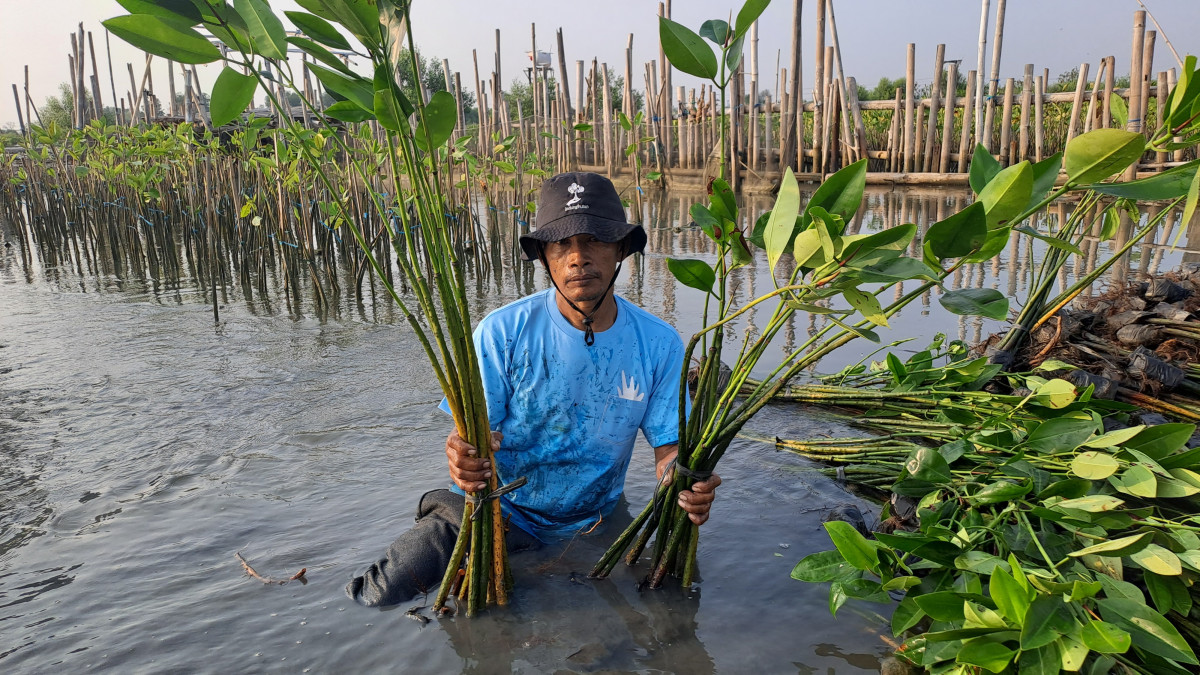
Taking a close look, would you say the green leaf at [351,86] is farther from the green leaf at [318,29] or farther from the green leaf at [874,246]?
the green leaf at [874,246]

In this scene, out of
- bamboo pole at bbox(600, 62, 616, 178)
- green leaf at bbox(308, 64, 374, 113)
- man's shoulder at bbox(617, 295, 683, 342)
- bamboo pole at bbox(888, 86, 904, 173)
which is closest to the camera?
green leaf at bbox(308, 64, 374, 113)

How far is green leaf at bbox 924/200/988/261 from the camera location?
134 centimetres

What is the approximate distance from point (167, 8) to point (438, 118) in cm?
54

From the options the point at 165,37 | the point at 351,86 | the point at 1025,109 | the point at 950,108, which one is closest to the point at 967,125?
the point at 950,108

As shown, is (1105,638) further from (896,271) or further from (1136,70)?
(1136,70)

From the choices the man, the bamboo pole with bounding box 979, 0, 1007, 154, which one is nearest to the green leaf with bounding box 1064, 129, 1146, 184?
the man

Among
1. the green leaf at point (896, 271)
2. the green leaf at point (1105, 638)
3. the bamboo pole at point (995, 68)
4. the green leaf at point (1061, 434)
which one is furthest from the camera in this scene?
the bamboo pole at point (995, 68)

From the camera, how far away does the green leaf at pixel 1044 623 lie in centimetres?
149

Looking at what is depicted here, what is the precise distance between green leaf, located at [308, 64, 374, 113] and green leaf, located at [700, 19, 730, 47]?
76cm

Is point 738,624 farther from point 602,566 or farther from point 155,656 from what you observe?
point 155,656

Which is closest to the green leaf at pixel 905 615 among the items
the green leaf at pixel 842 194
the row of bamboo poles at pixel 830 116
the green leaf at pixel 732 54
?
the green leaf at pixel 842 194

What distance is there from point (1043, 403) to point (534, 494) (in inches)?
64.4

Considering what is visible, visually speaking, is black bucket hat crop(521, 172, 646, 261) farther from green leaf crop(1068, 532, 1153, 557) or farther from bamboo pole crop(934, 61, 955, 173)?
bamboo pole crop(934, 61, 955, 173)

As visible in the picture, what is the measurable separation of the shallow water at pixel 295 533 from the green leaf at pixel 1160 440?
850 mm
